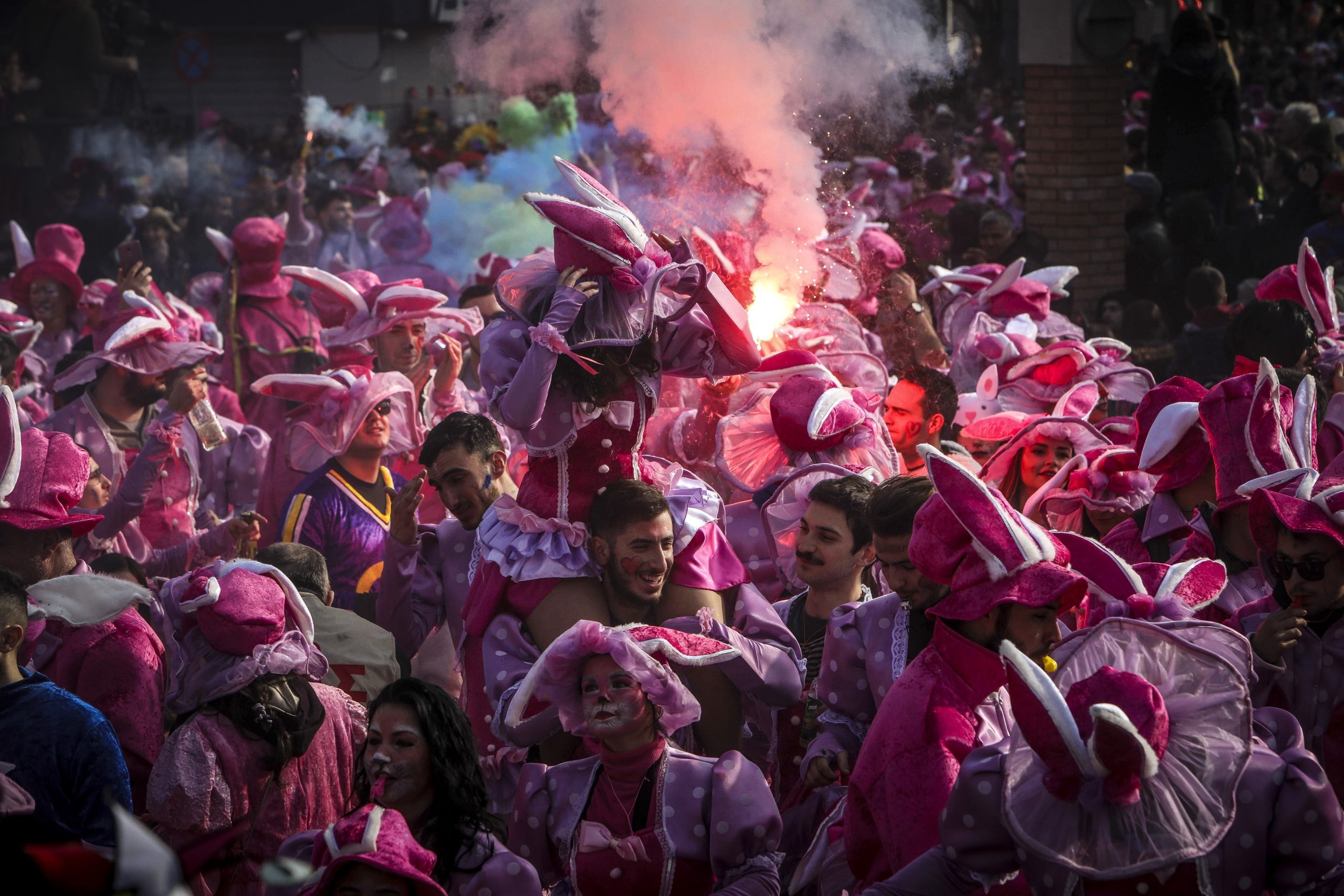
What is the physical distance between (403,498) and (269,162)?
55.0 feet

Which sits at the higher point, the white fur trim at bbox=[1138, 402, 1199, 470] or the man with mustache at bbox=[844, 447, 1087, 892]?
the white fur trim at bbox=[1138, 402, 1199, 470]

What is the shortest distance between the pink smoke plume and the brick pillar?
5.31 m

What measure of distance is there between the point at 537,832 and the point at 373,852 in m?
0.66

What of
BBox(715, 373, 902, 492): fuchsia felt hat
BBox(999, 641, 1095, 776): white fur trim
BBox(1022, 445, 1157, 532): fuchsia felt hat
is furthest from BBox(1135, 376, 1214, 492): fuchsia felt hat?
BBox(999, 641, 1095, 776): white fur trim

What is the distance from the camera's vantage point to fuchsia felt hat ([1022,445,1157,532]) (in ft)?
16.1

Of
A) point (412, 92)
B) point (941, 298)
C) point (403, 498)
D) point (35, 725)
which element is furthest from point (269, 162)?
point (35, 725)

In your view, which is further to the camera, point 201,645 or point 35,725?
point 201,645

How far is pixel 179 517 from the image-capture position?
6355 millimetres

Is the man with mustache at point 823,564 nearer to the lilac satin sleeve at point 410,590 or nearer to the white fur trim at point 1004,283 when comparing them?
the lilac satin sleeve at point 410,590

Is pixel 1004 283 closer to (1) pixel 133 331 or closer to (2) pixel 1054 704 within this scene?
(1) pixel 133 331

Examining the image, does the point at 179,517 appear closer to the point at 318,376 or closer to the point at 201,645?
the point at 318,376

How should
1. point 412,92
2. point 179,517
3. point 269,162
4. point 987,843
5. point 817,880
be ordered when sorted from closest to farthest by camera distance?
1. point 987,843
2. point 817,880
3. point 179,517
4. point 269,162
5. point 412,92

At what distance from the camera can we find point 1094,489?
4938 millimetres

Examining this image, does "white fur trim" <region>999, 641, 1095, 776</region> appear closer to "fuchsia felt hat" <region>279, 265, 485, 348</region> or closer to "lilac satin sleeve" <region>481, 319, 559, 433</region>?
"lilac satin sleeve" <region>481, 319, 559, 433</region>
